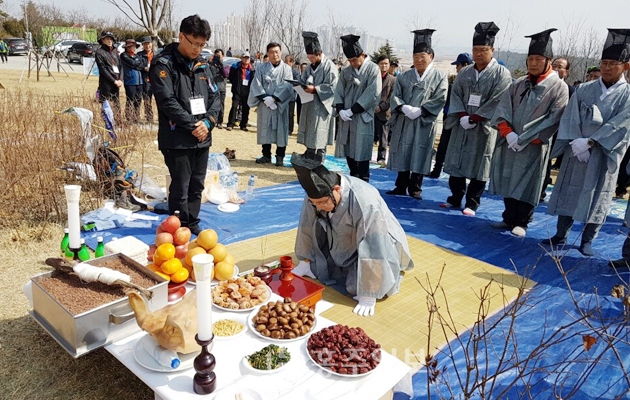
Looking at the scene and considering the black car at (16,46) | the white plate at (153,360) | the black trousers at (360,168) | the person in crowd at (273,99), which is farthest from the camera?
the black car at (16,46)

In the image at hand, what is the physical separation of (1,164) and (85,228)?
91cm

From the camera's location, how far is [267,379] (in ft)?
6.11

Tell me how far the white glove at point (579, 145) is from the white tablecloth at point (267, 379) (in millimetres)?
2711

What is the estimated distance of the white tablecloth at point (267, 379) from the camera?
5.84ft

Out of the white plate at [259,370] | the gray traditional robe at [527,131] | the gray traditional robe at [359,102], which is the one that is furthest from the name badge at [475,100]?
the white plate at [259,370]

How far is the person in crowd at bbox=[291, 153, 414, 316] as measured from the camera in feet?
8.82

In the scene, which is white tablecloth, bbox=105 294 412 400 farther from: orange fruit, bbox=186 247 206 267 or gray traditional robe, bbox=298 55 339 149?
gray traditional robe, bbox=298 55 339 149

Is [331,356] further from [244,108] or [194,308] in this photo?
[244,108]


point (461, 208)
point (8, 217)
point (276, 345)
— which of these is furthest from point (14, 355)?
point (461, 208)

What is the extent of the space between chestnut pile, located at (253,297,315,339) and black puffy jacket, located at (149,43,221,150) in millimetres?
1850

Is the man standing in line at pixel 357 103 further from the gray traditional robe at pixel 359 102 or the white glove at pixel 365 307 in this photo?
the white glove at pixel 365 307

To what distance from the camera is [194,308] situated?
197 cm

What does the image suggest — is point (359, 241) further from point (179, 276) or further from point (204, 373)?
point (204, 373)

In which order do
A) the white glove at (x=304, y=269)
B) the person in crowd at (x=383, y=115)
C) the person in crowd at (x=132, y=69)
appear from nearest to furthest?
the white glove at (x=304, y=269), the person in crowd at (x=383, y=115), the person in crowd at (x=132, y=69)
